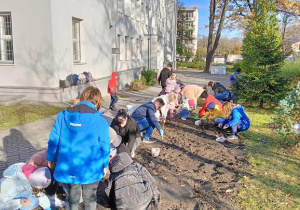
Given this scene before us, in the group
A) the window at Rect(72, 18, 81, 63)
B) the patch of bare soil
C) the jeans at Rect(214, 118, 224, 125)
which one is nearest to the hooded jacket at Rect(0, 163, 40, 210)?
the patch of bare soil

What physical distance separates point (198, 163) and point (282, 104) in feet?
8.48

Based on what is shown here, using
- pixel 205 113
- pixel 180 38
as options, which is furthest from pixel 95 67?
pixel 180 38

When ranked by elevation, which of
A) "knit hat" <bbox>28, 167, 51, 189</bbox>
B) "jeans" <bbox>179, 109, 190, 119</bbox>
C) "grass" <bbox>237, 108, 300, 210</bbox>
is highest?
"knit hat" <bbox>28, 167, 51, 189</bbox>

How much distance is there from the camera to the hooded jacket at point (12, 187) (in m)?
3.40

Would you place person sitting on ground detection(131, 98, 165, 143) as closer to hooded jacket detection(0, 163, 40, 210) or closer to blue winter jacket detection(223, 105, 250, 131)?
blue winter jacket detection(223, 105, 250, 131)

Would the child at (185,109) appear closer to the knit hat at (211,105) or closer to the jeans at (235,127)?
the knit hat at (211,105)

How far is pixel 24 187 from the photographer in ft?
11.9

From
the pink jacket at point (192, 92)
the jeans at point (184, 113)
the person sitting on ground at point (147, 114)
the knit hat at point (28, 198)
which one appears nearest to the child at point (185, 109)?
the jeans at point (184, 113)

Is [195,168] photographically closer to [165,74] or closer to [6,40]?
[165,74]

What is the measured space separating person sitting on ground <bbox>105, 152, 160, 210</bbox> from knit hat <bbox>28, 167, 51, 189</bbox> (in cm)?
79

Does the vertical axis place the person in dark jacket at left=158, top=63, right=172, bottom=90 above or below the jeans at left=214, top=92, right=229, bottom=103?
above

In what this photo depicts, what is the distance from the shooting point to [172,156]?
19.7ft

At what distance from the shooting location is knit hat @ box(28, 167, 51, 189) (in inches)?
147

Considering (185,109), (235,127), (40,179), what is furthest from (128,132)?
(185,109)
